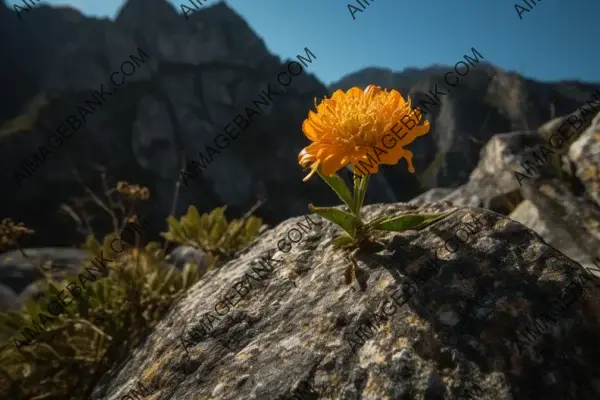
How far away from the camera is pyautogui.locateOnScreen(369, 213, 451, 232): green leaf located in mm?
2244

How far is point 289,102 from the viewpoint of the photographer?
65000 millimetres

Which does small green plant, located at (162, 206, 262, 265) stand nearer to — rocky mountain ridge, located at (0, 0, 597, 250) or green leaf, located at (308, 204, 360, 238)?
green leaf, located at (308, 204, 360, 238)

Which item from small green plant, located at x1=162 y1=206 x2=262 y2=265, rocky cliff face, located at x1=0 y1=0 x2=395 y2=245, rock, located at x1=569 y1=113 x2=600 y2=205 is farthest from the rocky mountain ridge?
rock, located at x1=569 y1=113 x2=600 y2=205

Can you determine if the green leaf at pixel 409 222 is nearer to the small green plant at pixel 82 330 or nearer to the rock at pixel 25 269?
the small green plant at pixel 82 330

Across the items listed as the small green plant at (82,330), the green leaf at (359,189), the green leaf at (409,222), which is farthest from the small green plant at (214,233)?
the green leaf at (409,222)

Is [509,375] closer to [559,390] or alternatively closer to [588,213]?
[559,390]

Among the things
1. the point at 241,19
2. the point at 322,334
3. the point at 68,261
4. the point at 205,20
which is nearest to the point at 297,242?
the point at 322,334

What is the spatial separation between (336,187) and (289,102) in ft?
212

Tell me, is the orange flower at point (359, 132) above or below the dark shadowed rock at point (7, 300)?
above

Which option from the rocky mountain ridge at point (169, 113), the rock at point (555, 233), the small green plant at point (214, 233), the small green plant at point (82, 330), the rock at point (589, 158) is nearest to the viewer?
the small green plant at point (82, 330)

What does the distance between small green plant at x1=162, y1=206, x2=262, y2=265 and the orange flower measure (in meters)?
2.24

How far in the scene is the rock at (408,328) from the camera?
1.72m

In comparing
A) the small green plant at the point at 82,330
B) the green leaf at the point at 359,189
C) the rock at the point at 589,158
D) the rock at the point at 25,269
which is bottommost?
the rock at the point at 25,269

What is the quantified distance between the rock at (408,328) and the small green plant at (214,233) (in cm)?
148
